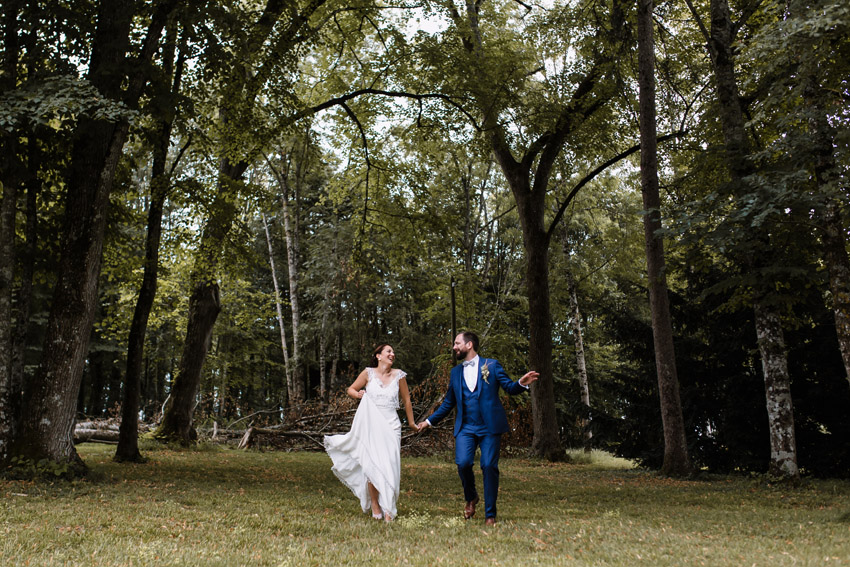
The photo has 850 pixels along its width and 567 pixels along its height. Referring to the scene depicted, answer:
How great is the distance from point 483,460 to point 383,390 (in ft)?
4.81

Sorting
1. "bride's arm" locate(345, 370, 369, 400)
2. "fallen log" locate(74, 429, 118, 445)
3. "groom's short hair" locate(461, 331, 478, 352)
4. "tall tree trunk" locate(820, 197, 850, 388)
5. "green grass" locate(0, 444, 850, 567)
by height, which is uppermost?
"tall tree trunk" locate(820, 197, 850, 388)

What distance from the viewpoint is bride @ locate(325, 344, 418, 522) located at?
693cm

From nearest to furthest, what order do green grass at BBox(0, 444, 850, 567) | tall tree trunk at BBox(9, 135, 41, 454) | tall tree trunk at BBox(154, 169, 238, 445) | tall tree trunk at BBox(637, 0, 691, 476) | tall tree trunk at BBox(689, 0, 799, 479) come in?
1. green grass at BBox(0, 444, 850, 567)
2. tall tree trunk at BBox(9, 135, 41, 454)
3. tall tree trunk at BBox(689, 0, 799, 479)
4. tall tree trunk at BBox(637, 0, 691, 476)
5. tall tree trunk at BBox(154, 169, 238, 445)

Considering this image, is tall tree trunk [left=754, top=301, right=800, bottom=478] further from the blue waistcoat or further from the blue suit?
the blue waistcoat

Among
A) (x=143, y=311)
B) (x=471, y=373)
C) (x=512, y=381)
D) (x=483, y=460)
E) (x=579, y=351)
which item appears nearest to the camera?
(x=512, y=381)

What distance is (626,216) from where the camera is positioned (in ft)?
78.7

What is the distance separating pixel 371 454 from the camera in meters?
7.03

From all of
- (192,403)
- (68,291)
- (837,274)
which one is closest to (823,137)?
(837,274)

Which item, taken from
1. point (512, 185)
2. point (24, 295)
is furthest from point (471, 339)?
point (512, 185)

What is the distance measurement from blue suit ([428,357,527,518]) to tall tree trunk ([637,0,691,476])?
675cm

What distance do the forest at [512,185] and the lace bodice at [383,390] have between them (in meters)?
4.75

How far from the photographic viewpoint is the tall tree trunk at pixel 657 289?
41.9ft

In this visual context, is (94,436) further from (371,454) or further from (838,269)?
(838,269)

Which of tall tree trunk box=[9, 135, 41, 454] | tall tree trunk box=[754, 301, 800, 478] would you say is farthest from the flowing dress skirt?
tall tree trunk box=[754, 301, 800, 478]
